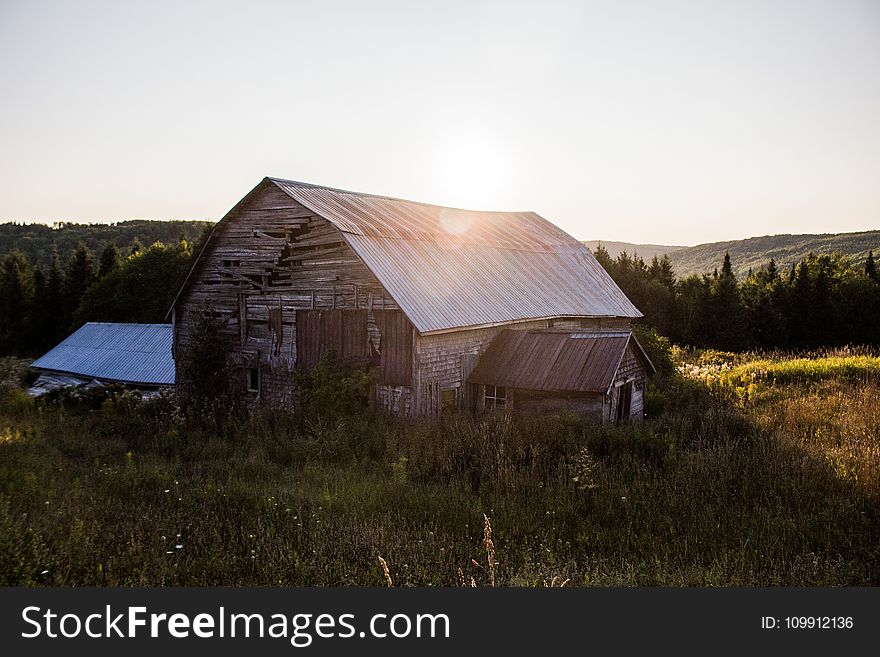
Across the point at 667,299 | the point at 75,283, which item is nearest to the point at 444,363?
the point at 667,299

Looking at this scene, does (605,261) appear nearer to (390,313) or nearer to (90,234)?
(390,313)

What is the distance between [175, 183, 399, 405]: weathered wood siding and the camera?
1822 centimetres

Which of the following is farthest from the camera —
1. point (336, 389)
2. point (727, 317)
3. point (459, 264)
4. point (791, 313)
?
point (791, 313)

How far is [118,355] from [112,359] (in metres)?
0.35

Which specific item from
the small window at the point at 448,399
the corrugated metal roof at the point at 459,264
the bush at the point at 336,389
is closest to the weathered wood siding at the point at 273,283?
the corrugated metal roof at the point at 459,264

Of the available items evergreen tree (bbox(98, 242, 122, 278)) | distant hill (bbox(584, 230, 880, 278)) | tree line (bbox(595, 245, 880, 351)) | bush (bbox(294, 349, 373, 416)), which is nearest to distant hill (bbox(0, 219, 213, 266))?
evergreen tree (bbox(98, 242, 122, 278))

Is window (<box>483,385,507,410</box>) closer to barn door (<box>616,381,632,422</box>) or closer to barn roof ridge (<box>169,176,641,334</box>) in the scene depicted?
barn roof ridge (<box>169,176,641,334</box>)

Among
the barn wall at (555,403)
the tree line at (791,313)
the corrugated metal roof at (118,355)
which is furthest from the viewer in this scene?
the tree line at (791,313)

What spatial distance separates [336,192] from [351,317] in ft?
20.9

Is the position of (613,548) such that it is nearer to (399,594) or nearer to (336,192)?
(399,594)

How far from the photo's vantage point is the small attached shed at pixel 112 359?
→ 102 feet

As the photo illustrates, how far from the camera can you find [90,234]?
398ft

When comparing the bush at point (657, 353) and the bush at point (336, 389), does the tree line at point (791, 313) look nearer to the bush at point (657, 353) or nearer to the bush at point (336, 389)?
→ the bush at point (657, 353)

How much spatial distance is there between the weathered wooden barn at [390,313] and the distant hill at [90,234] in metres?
90.8
